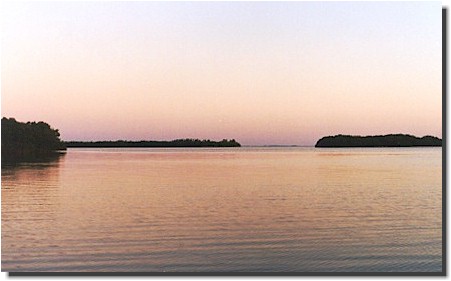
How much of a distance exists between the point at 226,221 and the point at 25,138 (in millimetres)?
2583

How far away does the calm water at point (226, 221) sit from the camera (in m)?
5.55

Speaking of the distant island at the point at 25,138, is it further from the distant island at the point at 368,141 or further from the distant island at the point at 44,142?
the distant island at the point at 368,141

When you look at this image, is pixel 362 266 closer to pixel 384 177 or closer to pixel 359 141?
pixel 359 141

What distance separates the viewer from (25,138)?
22.1ft

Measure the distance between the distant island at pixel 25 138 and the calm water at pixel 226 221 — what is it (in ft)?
2.23

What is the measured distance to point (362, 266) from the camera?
5398 mm

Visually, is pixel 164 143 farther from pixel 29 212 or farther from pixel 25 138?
pixel 29 212

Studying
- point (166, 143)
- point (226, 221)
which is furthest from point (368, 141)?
point (166, 143)

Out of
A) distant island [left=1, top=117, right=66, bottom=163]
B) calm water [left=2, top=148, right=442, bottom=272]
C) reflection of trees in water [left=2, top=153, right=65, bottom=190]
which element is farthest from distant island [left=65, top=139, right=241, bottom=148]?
reflection of trees in water [left=2, top=153, right=65, bottom=190]

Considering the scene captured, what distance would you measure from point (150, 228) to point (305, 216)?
2.08 meters

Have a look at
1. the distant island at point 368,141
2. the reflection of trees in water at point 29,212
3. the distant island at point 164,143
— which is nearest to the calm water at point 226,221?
the reflection of trees in water at point 29,212

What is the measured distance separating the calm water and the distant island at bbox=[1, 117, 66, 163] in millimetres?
679

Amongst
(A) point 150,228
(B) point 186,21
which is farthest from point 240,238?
(B) point 186,21

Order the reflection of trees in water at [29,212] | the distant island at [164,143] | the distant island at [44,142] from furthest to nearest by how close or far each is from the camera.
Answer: the distant island at [164,143] < the distant island at [44,142] < the reflection of trees in water at [29,212]
